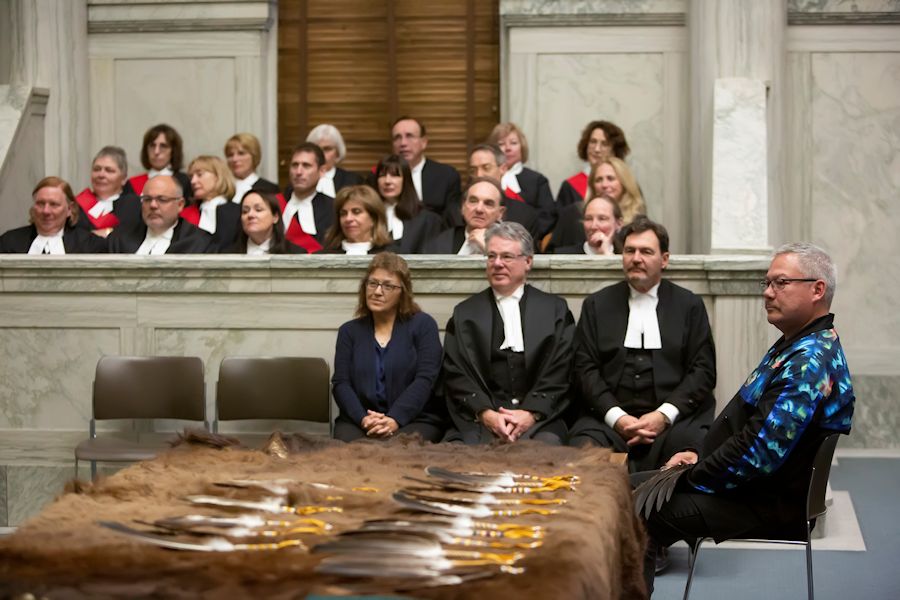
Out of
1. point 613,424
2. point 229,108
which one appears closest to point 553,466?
point 613,424

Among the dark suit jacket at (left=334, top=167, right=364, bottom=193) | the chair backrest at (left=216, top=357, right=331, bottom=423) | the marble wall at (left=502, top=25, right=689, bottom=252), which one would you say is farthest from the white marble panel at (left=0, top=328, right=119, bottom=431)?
the marble wall at (left=502, top=25, right=689, bottom=252)

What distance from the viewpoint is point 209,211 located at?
8523 mm

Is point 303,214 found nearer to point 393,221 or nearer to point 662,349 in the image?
point 393,221

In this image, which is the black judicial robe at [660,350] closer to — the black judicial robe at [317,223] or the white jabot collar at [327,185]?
the black judicial robe at [317,223]

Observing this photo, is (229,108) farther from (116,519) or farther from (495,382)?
(116,519)

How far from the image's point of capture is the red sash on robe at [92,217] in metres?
8.43

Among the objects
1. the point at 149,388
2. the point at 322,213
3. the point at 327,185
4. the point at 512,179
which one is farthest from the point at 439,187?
the point at 149,388

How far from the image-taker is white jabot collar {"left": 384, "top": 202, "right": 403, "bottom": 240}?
812 centimetres

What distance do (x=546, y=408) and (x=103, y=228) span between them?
3407 millimetres

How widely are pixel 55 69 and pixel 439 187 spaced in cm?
311

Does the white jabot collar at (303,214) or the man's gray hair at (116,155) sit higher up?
the man's gray hair at (116,155)

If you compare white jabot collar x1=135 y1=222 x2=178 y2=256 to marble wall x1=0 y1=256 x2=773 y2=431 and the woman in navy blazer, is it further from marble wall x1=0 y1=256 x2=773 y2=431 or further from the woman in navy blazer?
the woman in navy blazer

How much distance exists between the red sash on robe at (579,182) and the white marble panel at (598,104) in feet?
2.73

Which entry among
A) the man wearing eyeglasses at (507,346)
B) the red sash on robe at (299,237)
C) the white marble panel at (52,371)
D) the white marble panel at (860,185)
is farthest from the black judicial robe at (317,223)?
the white marble panel at (860,185)
